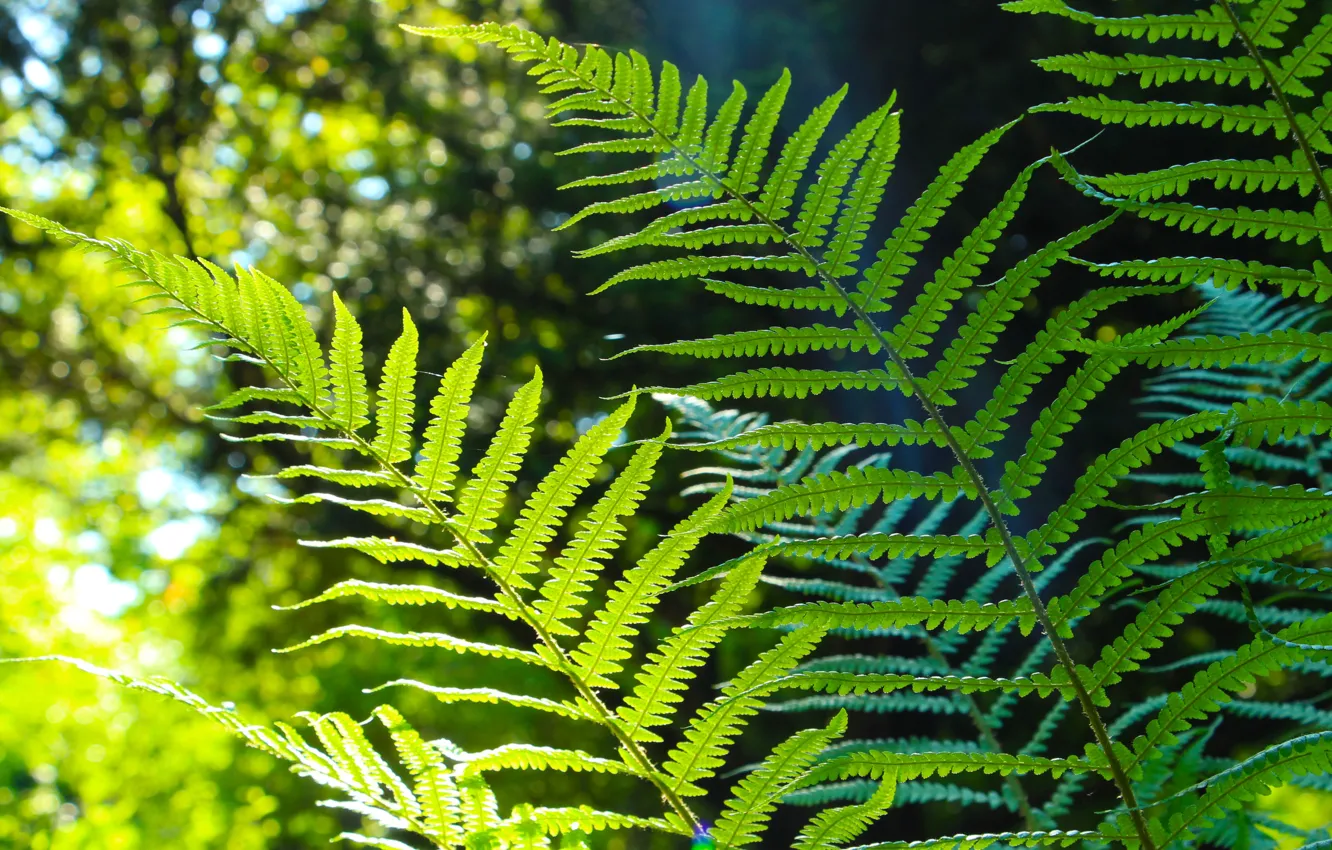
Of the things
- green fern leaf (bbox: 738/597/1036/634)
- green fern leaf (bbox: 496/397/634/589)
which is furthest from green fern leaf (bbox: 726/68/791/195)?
green fern leaf (bbox: 738/597/1036/634)

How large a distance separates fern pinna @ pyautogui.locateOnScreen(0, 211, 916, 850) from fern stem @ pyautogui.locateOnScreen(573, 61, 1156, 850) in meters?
0.03

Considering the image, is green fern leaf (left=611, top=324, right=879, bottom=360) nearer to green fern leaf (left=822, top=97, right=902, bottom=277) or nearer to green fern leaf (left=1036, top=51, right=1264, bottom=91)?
green fern leaf (left=822, top=97, right=902, bottom=277)

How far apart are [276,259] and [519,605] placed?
29.5ft

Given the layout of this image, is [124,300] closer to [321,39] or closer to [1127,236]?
[321,39]

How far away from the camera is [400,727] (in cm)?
71

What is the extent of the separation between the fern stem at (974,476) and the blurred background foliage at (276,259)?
5.00 m

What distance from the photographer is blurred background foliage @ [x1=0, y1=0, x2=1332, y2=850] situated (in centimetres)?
653

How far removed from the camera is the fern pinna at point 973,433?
621mm

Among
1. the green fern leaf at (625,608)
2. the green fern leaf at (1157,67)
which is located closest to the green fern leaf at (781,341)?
the green fern leaf at (625,608)

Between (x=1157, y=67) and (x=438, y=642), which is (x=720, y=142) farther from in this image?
(x=438, y=642)

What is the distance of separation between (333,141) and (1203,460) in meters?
11.0

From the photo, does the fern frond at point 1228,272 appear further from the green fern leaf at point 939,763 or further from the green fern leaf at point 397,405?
the green fern leaf at point 397,405

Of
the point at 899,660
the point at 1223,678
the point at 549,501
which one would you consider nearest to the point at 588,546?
the point at 549,501

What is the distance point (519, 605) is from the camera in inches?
28.0
